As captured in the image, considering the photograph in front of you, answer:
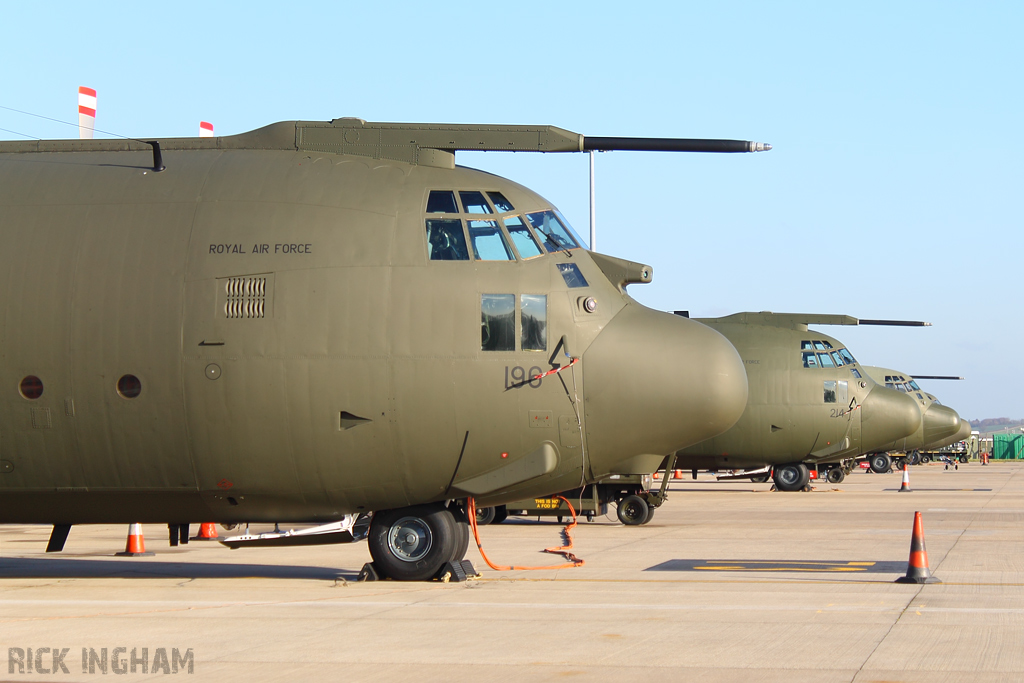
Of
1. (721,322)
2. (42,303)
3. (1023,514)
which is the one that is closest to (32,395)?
(42,303)

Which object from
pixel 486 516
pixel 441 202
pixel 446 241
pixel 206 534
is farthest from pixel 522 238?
pixel 486 516

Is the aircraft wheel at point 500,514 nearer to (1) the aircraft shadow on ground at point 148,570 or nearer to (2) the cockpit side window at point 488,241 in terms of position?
(1) the aircraft shadow on ground at point 148,570

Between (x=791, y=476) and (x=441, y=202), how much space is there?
28231 mm

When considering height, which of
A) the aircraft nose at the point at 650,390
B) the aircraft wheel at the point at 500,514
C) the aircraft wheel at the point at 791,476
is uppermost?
the aircraft nose at the point at 650,390

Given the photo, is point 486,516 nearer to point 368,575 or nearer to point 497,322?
point 368,575

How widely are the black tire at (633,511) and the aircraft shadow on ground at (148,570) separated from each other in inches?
379

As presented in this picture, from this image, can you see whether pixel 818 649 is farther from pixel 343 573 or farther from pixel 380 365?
pixel 343 573

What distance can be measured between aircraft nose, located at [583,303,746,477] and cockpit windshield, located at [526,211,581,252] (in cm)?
119

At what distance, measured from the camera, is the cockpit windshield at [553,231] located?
14.1 meters

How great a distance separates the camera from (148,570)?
1620cm

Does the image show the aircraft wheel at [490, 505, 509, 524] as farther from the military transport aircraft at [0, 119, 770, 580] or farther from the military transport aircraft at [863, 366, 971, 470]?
the military transport aircraft at [863, 366, 971, 470]

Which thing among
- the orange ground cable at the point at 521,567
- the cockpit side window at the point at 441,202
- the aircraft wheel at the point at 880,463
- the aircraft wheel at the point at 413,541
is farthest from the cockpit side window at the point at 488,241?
the aircraft wheel at the point at 880,463

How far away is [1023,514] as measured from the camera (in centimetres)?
2686

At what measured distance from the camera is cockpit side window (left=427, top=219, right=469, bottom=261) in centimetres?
1367
